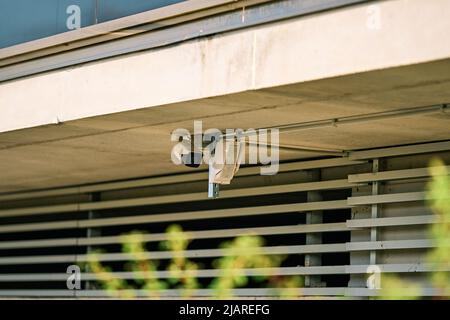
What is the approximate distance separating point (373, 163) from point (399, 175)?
387mm

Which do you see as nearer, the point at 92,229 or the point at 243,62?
the point at 243,62

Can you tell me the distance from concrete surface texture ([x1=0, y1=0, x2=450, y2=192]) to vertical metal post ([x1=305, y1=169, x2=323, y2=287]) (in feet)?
1.43

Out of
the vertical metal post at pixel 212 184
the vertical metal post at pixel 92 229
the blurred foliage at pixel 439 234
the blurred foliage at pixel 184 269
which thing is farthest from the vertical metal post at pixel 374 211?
the vertical metal post at pixel 92 229

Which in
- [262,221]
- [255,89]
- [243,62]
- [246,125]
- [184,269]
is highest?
[243,62]

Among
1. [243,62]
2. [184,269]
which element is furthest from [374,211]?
[184,269]

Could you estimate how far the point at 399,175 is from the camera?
10281 mm

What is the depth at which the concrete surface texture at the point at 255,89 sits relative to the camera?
7.48 metres

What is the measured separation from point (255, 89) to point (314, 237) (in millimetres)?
3372

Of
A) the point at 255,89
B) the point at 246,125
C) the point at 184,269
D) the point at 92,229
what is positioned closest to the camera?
the point at 255,89

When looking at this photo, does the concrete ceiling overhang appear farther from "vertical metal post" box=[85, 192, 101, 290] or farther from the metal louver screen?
"vertical metal post" box=[85, 192, 101, 290]

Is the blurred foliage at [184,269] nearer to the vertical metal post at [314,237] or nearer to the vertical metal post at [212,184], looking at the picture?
the vertical metal post at [314,237]

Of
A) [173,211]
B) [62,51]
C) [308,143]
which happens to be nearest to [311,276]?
[308,143]

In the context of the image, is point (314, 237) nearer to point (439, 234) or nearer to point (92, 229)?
point (439, 234)

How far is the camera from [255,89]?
27.4 ft
